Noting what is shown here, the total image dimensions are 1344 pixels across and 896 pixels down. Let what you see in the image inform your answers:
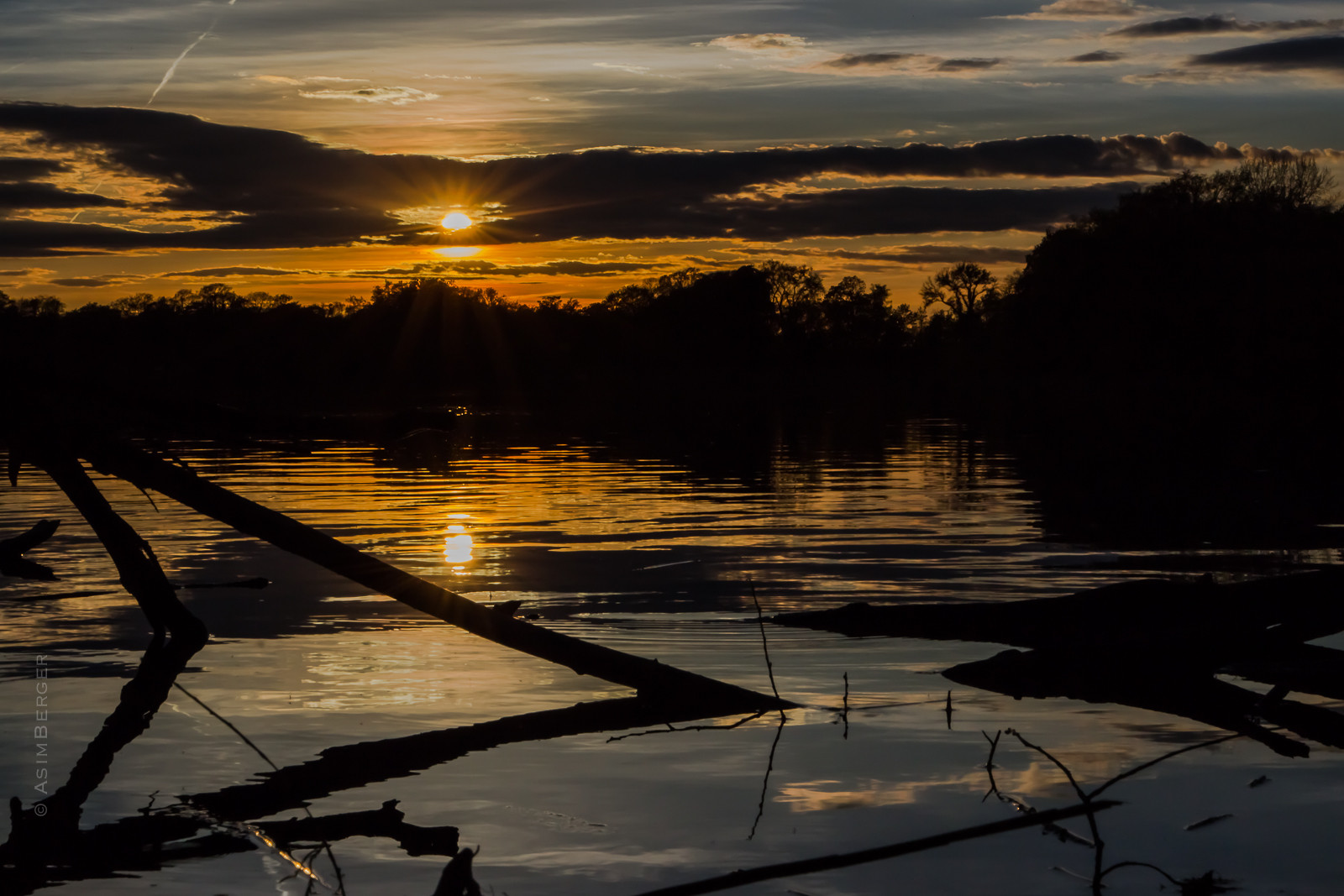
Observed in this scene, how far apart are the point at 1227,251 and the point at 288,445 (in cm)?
7758

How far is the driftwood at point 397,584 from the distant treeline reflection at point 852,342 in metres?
0.44

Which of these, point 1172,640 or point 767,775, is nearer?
point 767,775

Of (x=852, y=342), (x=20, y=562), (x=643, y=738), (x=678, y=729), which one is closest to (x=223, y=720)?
(x=20, y=562)

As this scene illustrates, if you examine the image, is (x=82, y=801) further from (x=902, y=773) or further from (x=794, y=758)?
(x=902, y=773)

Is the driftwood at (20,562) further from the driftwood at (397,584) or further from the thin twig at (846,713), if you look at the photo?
the thin twig at (846,713)

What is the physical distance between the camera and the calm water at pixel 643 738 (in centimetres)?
518

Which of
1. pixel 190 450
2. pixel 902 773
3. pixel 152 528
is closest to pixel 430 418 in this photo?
pixel 902 773

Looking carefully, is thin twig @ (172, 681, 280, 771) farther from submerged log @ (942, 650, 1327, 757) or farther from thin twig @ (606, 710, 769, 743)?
submerged log @ (942, 650, 1327, 757)

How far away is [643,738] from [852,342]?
16193 centimetres

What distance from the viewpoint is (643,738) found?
7.01 m

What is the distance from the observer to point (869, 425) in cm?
5012

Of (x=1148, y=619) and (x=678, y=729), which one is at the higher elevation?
(x=1148, y=619)

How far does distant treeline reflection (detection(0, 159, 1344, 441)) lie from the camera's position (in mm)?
8180

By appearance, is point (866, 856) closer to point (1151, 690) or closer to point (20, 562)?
point (1151, 690)
